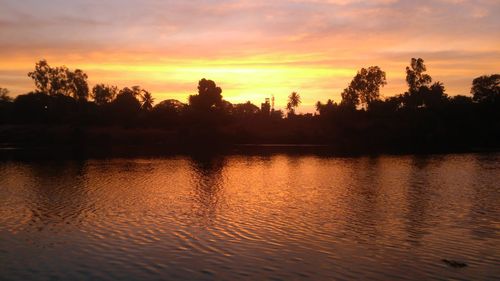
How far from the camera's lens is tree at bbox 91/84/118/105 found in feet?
623

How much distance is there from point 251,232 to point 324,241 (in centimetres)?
471

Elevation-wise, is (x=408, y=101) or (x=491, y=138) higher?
(x=408, y=101)

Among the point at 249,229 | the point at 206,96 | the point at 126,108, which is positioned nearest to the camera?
the point at 249,229

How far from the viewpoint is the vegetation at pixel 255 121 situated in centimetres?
14700

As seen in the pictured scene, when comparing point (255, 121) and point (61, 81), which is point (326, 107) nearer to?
point (255, 121)

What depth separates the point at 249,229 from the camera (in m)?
27.5

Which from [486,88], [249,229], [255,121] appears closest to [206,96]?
[255,121]

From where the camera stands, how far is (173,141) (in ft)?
507

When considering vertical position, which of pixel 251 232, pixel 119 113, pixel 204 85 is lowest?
pixel 251 232

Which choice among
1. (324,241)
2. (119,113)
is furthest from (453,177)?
(119,113)

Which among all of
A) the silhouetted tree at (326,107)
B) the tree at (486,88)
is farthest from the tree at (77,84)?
the tree at (486,88)

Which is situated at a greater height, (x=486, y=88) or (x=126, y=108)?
(x=486, y=88)

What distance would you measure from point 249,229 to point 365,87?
15076 centimetres

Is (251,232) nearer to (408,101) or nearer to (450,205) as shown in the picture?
(450,205)
